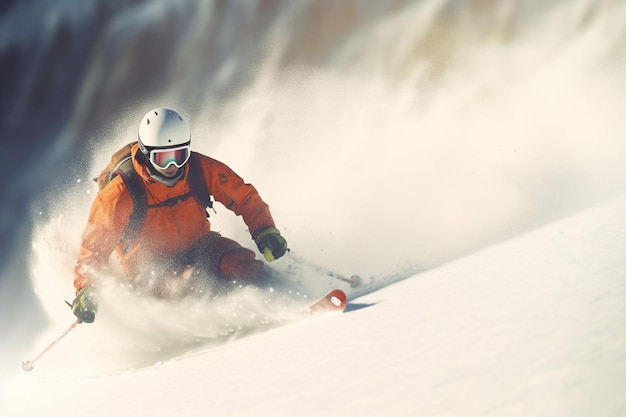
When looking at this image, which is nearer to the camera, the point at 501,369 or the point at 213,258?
the point at 501,369

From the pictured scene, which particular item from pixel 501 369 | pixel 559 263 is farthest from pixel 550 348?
pixel 559 263

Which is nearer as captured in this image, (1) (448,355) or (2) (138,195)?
(1) (448,355)

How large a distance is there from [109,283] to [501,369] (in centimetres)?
414

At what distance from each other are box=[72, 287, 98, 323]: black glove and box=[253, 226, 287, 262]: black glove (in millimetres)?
1496

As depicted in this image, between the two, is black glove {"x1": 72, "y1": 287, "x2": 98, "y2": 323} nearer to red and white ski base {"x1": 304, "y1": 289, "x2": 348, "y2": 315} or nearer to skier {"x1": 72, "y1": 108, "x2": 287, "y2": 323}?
skier {"x1": 72, "y1": 108, "x2": 287, "y2": 323}

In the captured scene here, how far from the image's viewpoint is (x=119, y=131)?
35.9ft

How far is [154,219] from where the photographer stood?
495 centimetres

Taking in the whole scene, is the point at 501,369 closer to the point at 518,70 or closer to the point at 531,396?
the point at 531,396

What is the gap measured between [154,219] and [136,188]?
0.35m

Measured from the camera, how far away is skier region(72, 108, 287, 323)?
4680mm

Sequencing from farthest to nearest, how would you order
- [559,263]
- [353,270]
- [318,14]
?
[318,14] < [353,270] < [559,263]

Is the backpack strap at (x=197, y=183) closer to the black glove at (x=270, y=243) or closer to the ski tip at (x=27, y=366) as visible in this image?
the black glove at (x=270, y=243)

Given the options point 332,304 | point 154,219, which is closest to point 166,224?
point 154,219

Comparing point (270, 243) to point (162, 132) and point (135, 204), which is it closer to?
point (135, 204)
